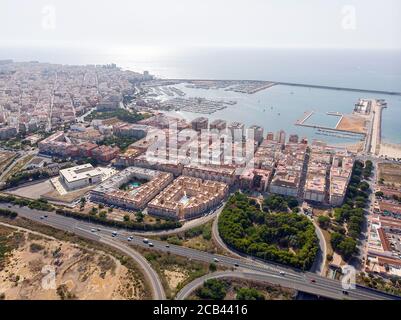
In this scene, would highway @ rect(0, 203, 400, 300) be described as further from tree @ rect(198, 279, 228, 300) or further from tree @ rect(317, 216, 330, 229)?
tree @ rect(317, 216, 330, 229)

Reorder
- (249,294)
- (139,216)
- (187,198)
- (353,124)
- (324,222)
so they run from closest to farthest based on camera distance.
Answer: (249,294) → (324,222) → (139,216) → (187,198) → (353,124)

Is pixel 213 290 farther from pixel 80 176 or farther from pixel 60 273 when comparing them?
pixel 80 176

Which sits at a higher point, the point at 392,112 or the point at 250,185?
the point at 392,112

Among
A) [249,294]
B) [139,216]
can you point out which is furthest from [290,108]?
[249,294]

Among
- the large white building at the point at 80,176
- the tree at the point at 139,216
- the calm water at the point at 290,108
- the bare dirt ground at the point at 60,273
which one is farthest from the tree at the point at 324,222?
the calm water at the point at 290,108

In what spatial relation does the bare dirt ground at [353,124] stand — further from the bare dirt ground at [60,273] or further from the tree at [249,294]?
the bare dirt ground at [60,273]
